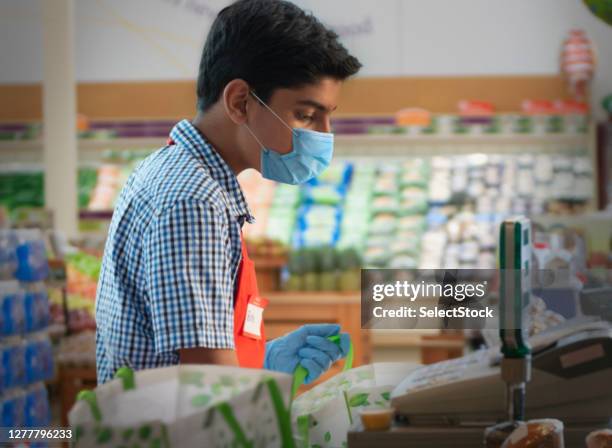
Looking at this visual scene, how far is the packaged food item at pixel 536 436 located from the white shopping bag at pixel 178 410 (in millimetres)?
339

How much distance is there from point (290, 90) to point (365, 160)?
7.13 meters

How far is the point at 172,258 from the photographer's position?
1448mm

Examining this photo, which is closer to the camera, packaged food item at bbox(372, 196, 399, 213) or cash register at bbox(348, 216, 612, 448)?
cash register at bbox(348, 216, 612, 448)

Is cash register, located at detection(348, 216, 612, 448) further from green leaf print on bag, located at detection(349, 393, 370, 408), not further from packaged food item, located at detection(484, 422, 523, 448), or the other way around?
green leaf print on bag, located at detection(349, 393, 370, 408)

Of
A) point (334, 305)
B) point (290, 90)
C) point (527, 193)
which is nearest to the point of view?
point (290, 90)

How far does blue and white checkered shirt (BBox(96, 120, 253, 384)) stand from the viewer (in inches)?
56.7

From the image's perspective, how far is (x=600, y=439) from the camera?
1374 mm

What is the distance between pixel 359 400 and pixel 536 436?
1.38 feet

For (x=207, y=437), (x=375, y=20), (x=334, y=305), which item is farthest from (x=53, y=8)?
(x=207, y=437)

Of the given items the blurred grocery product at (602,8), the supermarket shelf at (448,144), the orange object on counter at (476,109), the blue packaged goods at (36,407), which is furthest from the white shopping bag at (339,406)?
the orange object on counter at (476,109)

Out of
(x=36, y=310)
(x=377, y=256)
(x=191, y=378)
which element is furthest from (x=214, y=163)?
(x=377, y=256)

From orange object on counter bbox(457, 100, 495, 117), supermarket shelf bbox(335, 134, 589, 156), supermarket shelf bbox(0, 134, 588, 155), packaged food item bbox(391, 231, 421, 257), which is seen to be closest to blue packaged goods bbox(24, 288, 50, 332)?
packaged food item bbox(391, 231, 421, 257)

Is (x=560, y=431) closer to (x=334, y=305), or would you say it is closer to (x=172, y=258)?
(x=172, y=258)

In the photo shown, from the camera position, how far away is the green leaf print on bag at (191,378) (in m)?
1.27
